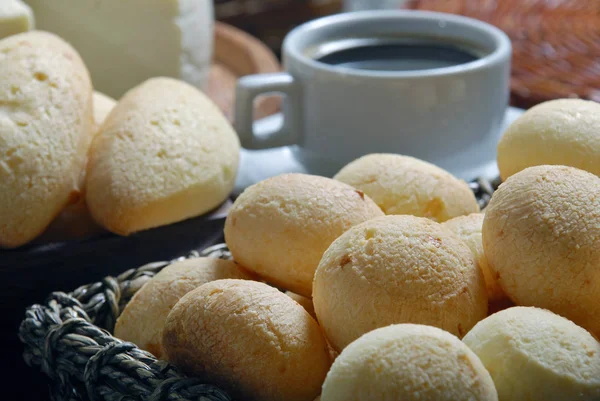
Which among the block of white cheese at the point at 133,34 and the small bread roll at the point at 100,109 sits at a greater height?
the small bread roll at the point at 100,109

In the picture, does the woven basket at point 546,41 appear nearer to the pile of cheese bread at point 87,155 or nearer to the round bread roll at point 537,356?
the pile of cheese bread at point 87,155

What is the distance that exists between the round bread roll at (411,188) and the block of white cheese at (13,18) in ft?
1.49

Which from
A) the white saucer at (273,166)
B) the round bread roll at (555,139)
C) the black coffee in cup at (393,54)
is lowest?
the white saucer at (273,166)

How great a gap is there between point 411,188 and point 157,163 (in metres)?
0.21

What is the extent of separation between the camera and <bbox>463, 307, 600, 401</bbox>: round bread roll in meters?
0.31

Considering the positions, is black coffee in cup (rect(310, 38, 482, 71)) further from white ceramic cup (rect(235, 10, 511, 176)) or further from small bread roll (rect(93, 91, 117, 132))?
small bread roll (rect(93, 91, 117, 132))

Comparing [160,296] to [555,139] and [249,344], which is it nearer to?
[249,344]

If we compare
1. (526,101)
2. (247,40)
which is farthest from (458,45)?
(247,40)

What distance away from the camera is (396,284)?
1.13ft

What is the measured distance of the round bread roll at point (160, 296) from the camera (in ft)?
1.38

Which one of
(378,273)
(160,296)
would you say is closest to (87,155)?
(160,296)

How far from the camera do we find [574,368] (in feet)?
1.01

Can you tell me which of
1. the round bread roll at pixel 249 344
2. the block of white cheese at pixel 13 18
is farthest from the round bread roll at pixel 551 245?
the block of white cheese at pixel 13 18

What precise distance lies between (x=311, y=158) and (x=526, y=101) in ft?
0.95
